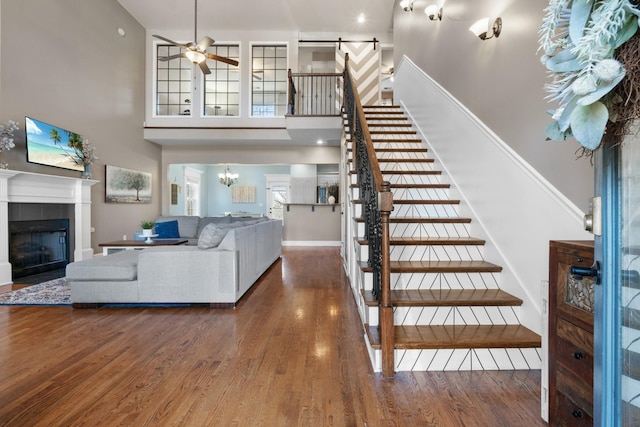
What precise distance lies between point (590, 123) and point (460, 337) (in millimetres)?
1809

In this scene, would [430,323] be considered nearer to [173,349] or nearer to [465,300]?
[465,300]

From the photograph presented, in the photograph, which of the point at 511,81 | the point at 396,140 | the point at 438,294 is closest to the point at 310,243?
the point at 396,140

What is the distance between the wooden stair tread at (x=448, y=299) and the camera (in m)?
2.26

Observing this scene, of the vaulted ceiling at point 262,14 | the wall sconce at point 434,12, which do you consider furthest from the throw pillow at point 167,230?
the wall sconce at point 434,12

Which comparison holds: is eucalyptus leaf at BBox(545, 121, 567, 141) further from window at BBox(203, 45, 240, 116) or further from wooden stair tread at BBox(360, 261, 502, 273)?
window at BBox(203, 45, 240, 116)

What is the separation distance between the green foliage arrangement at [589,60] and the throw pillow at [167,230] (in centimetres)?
669

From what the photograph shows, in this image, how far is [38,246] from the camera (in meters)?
5.11

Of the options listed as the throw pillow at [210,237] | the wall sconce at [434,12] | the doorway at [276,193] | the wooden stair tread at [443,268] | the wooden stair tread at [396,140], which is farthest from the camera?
the doorway at [276,193]

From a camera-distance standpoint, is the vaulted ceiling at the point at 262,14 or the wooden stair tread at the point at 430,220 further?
the vaulted ceiling at the point at 262,14

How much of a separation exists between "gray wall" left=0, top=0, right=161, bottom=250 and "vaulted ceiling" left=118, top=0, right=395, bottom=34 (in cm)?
57

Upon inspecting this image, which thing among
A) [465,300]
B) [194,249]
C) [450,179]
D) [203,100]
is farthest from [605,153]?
[203,100]

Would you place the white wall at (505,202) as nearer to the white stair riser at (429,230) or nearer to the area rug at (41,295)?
the white stair riser at (429,230)

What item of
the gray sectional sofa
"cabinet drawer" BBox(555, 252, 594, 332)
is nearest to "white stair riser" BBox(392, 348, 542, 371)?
"cabinet drawer" BBox(555, 252, 594, 332)

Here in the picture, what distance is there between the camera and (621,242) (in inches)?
28.5
